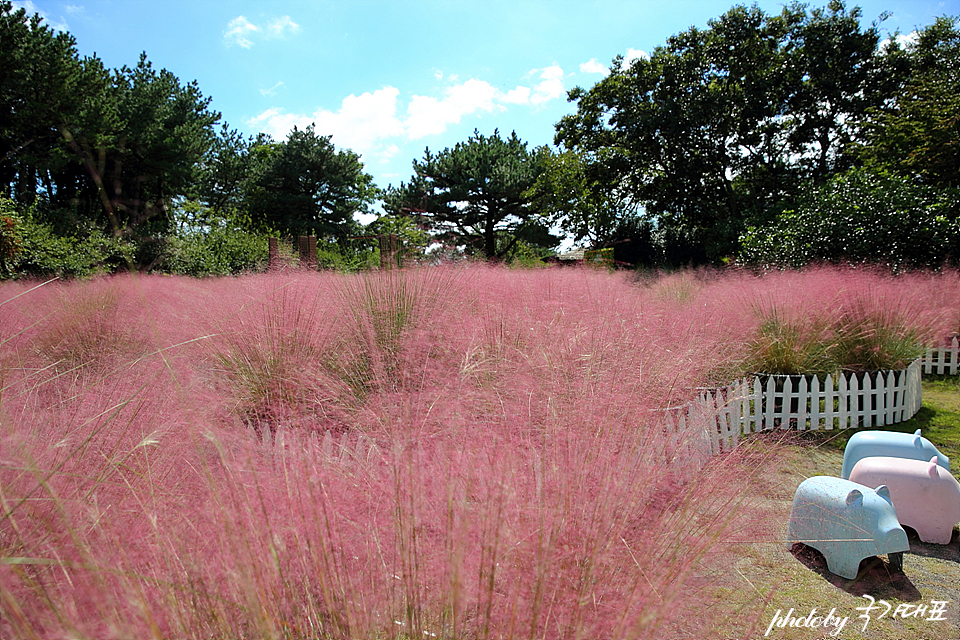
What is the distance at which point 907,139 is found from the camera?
43.3 ft

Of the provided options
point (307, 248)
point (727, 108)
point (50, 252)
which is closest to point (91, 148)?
point (50, 252)

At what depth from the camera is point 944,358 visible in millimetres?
6289

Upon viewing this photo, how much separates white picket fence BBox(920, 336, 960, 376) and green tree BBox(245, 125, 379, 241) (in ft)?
69.3

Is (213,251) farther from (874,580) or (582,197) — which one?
(874,580)

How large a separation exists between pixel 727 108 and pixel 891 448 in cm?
1583

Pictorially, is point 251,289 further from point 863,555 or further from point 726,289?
point 726,289

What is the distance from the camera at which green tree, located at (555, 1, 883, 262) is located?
1555 cm

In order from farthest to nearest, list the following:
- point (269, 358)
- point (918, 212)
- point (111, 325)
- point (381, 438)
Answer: point (918, 212), point (111, 325), point (269, 358), point (381, 438)

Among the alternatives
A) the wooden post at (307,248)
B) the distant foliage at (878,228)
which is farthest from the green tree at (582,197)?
the wooden post at (307,248)

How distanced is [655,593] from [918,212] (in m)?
10.3

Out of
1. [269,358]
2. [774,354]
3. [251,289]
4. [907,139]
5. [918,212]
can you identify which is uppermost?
[907,139]

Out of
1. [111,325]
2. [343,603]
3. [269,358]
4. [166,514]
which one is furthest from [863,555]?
[111,325]

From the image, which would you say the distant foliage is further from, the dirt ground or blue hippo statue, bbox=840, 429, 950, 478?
the dirt ground

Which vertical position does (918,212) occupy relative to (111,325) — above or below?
above
